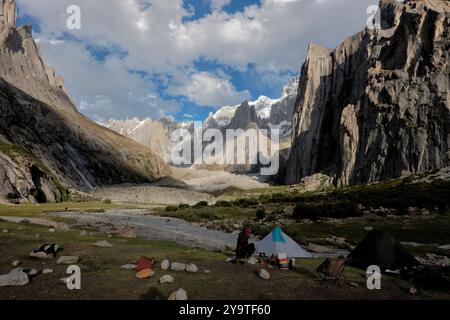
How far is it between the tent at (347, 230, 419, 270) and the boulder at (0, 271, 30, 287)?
16206 millimetres

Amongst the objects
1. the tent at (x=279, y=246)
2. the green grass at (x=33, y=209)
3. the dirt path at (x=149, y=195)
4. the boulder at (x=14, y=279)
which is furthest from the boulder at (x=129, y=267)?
the dirt path at (x=149, y=195)

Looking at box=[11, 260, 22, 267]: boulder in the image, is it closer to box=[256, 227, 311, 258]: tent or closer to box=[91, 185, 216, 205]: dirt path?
box=[256, 227, 311, 258]: tent

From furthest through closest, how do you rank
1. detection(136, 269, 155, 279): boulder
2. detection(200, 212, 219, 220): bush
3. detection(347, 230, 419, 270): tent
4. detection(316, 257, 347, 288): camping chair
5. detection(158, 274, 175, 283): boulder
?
1. detection(200, 212, 219, 220): bush
2. detection(347, 230, 419, 270): tent
3. detection(316, 257, 347, 288): camping chair
4. detection(136, 269, 155, 279): boulder
5. detection(158, 274, 175, 283): boulder

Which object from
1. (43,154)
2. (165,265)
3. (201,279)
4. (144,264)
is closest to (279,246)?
(165,265)

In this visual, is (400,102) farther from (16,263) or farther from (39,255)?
(16,263)

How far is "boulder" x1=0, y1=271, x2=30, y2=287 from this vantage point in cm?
1394

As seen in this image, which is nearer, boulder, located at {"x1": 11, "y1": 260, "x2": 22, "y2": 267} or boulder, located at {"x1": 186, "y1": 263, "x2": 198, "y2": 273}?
boulder, located at {"x1": 186, "y1": 263, "x2": 198, "y2": 273}

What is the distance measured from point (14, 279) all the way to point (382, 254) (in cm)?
1747

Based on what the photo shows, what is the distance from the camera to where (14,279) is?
46.4 ft

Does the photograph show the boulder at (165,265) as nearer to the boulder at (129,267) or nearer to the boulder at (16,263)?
the boulder at (129,267)

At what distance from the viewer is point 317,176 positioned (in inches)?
6058

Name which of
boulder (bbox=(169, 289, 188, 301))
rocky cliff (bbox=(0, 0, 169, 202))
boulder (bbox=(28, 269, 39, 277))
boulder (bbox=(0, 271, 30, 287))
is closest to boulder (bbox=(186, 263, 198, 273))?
boulder (bbox=(169, 289, 188, 301))

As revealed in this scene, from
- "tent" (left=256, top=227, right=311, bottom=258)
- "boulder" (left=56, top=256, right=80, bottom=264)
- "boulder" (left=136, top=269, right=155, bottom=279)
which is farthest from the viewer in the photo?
"tent" (left=256, top=227, right=311, bottom=258)

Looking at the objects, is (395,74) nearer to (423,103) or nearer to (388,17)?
(423,103)
